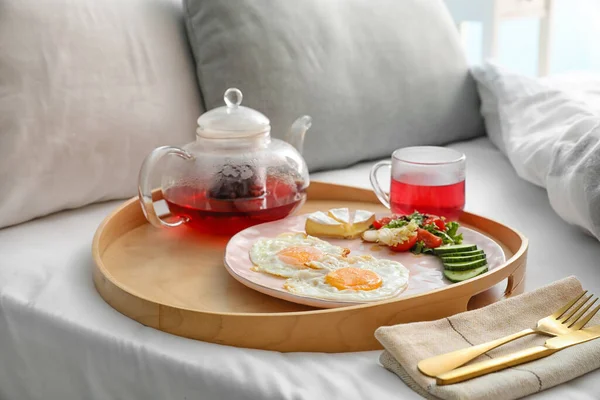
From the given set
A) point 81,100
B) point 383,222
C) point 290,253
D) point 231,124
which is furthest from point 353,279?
point 81,100

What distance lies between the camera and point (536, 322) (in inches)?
33.4

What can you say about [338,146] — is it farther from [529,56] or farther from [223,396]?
[529,56]

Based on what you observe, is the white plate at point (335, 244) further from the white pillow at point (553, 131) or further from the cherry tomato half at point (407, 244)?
the white pillow at point (553, 131)

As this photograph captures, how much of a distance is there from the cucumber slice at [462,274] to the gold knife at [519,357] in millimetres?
156

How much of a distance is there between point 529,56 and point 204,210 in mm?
2792

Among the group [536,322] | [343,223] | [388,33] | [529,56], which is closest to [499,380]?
[536,322]

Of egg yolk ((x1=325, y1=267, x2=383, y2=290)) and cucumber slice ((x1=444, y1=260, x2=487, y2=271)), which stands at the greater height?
egg yolk ((x1=325, y1=267, x2=383, y2=290))

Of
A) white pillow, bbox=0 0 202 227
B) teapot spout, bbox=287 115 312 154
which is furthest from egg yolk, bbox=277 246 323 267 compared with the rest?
white pillow, bbox=0 0 202 227

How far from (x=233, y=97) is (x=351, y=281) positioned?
0.43 m

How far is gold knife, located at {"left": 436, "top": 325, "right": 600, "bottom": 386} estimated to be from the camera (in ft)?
2.37

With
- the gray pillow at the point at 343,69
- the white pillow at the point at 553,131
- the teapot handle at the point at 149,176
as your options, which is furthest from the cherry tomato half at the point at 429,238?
the gray pillow at the point at 343,69

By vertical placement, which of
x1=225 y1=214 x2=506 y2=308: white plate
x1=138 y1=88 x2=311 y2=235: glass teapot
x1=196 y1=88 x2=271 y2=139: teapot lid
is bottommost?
x1=225 y1=214 x2=506 y2=308: white plate

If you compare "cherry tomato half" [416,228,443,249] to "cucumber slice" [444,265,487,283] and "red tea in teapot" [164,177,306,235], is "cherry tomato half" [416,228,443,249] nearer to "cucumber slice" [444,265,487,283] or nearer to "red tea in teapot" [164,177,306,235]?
"cucumber slice" [444,265,487,283]

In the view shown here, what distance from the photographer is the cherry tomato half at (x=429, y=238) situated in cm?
104
